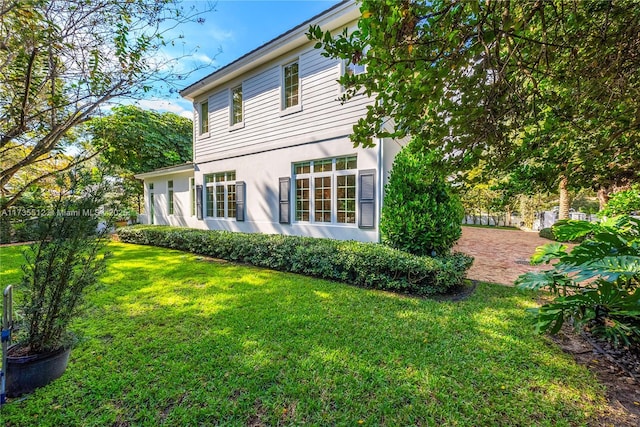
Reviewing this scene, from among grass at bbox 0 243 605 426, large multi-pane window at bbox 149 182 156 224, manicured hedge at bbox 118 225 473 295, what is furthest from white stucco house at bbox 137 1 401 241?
large multi-pane window at bbox 149 182 156 224

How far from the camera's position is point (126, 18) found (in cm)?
279

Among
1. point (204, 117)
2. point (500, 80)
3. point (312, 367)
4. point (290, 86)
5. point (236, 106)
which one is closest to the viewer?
point (500, 80)

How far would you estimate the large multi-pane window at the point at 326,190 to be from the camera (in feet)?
23.3

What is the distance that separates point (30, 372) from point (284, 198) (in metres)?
6.30

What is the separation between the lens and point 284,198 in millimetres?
8234

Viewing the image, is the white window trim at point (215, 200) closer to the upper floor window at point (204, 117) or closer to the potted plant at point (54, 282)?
the upper floor window at point (204, 117)

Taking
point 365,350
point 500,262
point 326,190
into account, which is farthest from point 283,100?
point 500,262

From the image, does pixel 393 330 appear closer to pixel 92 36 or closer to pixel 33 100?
pixel 33 100

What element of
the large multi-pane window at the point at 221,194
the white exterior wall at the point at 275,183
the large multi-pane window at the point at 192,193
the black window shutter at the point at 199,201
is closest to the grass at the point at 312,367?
the white exterior wall at the point at 275,183

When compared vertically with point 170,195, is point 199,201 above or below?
below

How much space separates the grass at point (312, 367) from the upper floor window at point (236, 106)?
7239 millimetres

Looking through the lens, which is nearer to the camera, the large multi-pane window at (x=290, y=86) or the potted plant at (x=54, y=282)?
the potted plant at (x=54, y=282)

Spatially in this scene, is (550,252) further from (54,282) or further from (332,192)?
(54,282)

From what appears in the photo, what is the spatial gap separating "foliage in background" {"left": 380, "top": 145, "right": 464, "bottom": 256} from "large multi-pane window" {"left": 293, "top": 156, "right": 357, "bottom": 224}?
62.9 inches
